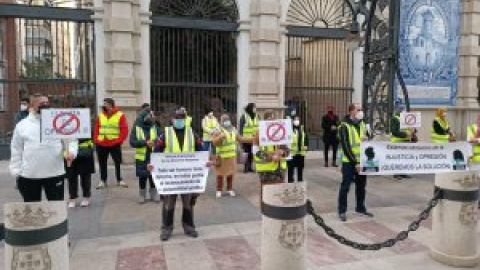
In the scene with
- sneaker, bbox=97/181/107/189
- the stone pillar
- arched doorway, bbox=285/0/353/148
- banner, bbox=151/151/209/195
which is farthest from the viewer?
arched doorway, bbox=285/0/353/148

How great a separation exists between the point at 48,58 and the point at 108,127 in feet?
14.9

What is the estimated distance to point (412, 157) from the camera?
607cm

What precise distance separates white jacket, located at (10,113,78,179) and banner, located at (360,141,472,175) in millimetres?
4297

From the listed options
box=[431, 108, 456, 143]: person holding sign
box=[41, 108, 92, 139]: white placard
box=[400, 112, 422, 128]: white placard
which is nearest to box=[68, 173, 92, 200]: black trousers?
box=[41, 108, 92, 139]: white placard

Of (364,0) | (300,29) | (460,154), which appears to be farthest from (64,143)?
(300,29)

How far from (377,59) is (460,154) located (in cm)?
469

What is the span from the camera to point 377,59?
33.7ft

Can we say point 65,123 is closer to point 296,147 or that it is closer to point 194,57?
point 296,147

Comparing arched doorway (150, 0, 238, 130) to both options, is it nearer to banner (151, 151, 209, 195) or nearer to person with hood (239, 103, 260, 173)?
person with hood (239, 103, 260, 173)

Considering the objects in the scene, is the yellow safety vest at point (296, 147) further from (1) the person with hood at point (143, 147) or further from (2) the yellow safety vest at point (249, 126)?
(1) the person with hood at point (143, 147)

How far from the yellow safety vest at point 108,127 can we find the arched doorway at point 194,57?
12.1ft

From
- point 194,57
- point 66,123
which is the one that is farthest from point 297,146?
point 194,57

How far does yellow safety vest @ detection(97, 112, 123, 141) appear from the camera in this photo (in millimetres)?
8164

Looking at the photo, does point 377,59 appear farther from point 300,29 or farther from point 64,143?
point 64,143
